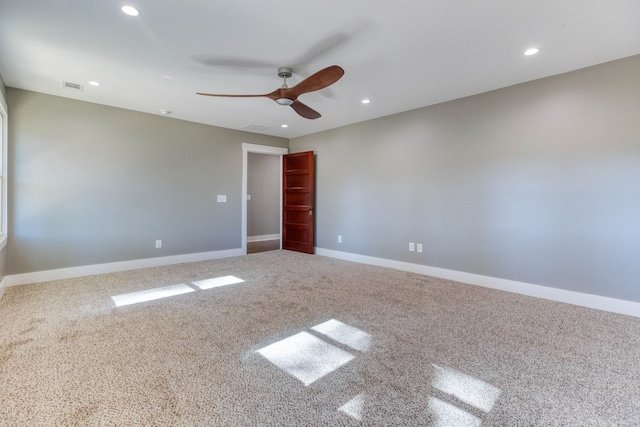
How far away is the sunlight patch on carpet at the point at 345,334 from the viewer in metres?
2.22

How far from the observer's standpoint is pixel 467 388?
5.58ft

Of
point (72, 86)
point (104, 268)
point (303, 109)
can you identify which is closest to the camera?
point (303, 109)

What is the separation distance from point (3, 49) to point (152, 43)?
148 centimetres

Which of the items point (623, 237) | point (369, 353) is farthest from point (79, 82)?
point (623, 237)

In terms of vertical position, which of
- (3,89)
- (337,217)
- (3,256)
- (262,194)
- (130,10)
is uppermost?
(130,10)

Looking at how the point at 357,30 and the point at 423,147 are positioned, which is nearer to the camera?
the point at 357,30

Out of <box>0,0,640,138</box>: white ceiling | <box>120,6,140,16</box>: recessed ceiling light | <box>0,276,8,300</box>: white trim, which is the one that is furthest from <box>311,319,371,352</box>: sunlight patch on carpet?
<box>0,276,8,300</box>: white trim

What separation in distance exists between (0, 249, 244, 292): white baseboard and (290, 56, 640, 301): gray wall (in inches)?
116

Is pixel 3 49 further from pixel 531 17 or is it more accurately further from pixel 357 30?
pixel 531 17

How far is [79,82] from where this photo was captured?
3.43 meters

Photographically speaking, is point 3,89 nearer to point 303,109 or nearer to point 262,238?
point 303,109

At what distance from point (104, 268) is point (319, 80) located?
420 centimetres

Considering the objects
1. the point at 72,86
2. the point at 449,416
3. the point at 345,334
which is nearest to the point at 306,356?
the point at 345,334

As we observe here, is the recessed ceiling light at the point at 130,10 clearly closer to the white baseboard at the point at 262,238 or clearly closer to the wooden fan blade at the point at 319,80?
the wooden fan blade at the point at 319,80
